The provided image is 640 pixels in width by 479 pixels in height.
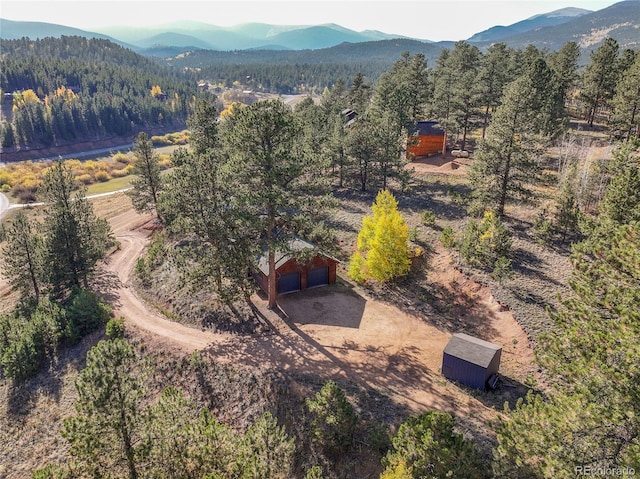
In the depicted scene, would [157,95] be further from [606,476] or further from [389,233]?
[606,476]

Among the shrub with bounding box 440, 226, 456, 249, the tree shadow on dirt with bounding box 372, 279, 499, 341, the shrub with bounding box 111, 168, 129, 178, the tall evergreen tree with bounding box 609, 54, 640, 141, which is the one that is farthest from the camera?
the shrub with bounding box 111, 168, 129, 178

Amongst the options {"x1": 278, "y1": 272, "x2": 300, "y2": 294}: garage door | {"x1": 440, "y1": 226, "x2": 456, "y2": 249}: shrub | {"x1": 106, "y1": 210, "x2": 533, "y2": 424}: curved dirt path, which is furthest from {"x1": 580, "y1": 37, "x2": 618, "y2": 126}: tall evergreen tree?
{"x1": 278, "y1": 272, "x2": 300, "y2": 294}: garage door

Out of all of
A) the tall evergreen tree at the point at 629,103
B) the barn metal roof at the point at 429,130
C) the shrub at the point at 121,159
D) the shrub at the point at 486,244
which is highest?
the tall evergreen tree at the point at 629,103

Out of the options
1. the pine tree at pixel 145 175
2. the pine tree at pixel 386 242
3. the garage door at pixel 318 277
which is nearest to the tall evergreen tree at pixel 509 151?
Result: the pine tree at pixel 386 242

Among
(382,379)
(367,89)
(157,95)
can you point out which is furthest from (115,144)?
(382,379)

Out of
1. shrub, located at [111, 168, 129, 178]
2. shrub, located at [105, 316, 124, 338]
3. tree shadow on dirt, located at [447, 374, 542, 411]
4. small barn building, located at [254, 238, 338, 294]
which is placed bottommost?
shrub, located at [111, 168, 129, 178]

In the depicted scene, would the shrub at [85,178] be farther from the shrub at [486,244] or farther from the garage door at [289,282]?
the shrub at [486,244]

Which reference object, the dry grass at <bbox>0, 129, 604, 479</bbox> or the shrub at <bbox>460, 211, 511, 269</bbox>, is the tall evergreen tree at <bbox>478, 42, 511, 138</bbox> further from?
the shrub at <bbox>460, 211, 511, 269</bbox>
